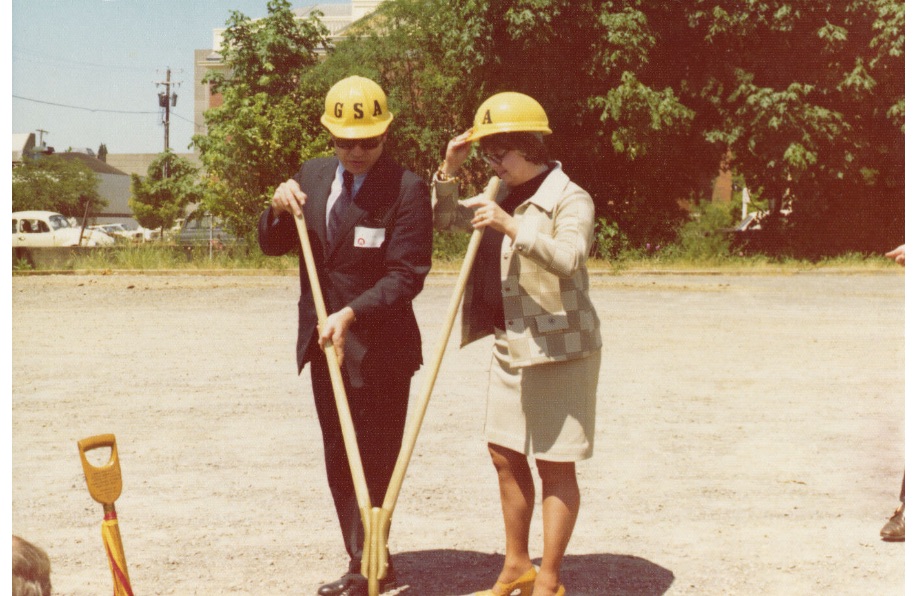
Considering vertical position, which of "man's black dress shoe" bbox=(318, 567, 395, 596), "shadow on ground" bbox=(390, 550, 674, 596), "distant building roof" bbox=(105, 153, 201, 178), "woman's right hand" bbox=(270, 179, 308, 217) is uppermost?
"distant building roof" bbox=(105, 153, 201, 178)

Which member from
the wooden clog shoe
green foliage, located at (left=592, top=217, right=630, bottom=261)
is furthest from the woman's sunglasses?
green foliage, located at (left=592, top=217, right=630, bottom=261)

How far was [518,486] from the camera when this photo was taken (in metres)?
4.25

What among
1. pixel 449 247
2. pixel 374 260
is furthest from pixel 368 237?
pixel 449 247

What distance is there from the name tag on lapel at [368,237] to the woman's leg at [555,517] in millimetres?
936

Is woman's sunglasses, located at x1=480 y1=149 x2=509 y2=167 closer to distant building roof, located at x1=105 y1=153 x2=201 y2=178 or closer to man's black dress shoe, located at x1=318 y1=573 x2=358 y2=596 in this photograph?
man's black dress shoe, located at x1=318 y1=573 x2=358 y2=596

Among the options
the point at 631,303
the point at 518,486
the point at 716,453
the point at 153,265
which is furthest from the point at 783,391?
the point at 153,265

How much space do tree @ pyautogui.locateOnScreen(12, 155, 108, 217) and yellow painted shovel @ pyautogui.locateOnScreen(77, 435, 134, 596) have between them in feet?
167

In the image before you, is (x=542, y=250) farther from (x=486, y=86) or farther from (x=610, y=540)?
(x=486, y=86)

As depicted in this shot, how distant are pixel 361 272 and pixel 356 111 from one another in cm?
58

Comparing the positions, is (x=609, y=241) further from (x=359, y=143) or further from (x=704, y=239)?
(x=359, y=143)

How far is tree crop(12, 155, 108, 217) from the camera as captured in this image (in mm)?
53438

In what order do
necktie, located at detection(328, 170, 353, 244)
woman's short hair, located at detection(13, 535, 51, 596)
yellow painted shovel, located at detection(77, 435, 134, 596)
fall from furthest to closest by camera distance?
necktie, located at detection(328, 170, 353, 244) < yellow painted shovel, located at detection(77, 435, 134, 596) < woman's short hair, located at detection(13, 535, 51, 596)

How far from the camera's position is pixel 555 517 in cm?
413

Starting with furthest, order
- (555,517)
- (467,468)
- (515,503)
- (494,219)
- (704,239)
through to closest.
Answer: (704,239)
(467,468)
(515,503)
(555,517)
(494,219)
